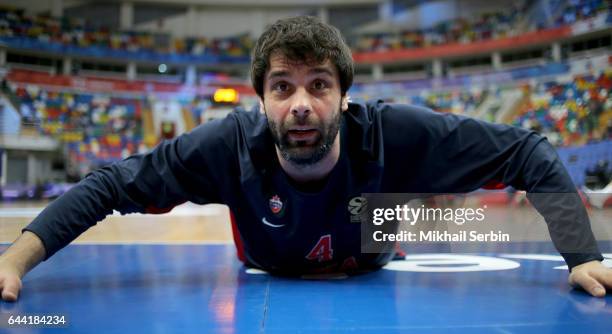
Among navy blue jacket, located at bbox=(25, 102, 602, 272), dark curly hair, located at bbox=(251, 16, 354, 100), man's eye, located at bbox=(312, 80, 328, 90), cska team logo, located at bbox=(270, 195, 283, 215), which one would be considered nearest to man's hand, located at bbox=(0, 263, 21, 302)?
navy blue jacket, located at bbox=(25, 102, 602, 272)

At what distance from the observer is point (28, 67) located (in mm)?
21797

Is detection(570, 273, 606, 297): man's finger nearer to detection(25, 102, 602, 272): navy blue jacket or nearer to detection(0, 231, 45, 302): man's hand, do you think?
detection(25, 102, 602, 272): navy blue jacket

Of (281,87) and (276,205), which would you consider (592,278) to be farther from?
(281,87)

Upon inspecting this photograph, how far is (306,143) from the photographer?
151cm

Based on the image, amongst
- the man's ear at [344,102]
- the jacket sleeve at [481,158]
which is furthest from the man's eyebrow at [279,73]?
the jacket sleeve at [481,158]

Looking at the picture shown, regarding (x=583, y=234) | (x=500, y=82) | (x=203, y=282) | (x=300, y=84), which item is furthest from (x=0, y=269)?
(x=500, y=82)

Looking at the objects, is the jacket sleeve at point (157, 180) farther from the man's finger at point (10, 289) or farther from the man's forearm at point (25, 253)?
the man's finger at point (10, 289)

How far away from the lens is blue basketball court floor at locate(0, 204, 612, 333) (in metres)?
1.12

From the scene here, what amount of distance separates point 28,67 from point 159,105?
6973 millimetres

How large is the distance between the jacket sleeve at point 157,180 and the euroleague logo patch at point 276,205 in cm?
26

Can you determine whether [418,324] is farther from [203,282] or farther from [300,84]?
[203,282]

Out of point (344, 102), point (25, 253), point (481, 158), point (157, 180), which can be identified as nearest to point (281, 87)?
point (344, 102)

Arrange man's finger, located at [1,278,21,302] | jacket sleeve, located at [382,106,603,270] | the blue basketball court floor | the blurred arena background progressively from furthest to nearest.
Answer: the blurred arena background → jacket sleeve, located at [382,106,603,270] → man's finger, located at [1,278,21,302] → the blue basketball court floor

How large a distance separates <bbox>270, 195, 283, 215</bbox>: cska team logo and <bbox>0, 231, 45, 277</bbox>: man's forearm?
855 millimetres
